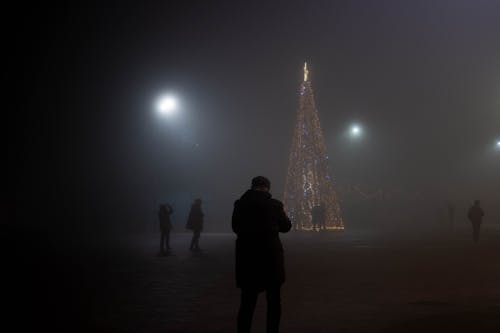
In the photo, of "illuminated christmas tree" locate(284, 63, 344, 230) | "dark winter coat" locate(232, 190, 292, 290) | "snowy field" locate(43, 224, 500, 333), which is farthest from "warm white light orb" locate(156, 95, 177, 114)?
"dark winter coat" locate(232, 190, 292, 290)

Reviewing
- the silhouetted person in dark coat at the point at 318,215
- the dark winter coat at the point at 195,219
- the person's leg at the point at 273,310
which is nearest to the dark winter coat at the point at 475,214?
the dark winter coat at the point at 195,219

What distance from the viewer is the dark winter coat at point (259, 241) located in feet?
19.6

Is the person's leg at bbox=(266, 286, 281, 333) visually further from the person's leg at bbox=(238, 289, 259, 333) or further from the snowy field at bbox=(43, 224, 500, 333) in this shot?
the snowy field at bbox=(43, 224, 500, 333)

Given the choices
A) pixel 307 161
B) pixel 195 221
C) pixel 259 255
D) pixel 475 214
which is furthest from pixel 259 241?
pixel 307 161

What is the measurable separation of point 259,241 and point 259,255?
0.13 meters

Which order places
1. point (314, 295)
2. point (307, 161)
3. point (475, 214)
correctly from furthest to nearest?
point (307, 161) < point (475, 214) < point (314, 295)

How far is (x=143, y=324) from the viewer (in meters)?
7.68

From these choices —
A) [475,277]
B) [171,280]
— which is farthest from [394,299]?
[171,280]

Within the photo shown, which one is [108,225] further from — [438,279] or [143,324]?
[143,324]

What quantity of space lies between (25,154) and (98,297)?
34.4 m

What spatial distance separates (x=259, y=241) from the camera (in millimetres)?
6086

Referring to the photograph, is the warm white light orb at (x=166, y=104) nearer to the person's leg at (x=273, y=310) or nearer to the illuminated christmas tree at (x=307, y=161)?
the illuminated christmas tree at (x=307, y=161)

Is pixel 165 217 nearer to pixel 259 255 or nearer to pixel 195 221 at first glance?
pixel 195 221

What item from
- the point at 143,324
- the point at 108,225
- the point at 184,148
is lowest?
the point at 143,324
